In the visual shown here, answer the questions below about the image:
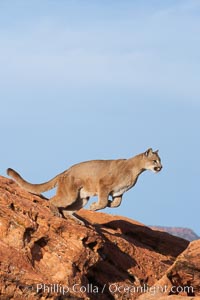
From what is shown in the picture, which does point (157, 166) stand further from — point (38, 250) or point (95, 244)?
point (38, 250)

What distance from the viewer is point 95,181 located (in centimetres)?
1992

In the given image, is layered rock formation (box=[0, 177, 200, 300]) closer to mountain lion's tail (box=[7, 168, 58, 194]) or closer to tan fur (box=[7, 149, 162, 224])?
mountain lion's tail (box=[7, 168, 58, 194])

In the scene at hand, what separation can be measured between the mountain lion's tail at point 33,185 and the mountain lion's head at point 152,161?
4.06m

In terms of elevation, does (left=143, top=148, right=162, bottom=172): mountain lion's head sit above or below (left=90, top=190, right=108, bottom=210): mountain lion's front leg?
above

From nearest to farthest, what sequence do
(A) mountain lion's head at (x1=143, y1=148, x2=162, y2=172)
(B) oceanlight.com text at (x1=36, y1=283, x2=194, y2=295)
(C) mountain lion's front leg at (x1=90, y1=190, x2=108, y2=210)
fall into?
(B) oceanlight.com text at (x1=36, y1=283, x2=194, y2=295) < (C) mountain lion's front leg at (x1=90, y1=190, x2=108, y2=210) < (A) mountain lion's head at (x1=143, y1=148, x2=162, y2=172)

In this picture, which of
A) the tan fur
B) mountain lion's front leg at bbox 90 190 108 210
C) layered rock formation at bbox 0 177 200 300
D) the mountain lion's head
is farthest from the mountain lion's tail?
the mountain lion's head

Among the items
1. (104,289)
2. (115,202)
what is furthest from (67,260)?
(115,202)

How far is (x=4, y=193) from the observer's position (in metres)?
15.8

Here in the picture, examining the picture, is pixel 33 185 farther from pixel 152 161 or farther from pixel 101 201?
pixel 152 161

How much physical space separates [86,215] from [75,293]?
7.32m

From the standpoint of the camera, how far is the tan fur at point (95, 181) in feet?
61.3

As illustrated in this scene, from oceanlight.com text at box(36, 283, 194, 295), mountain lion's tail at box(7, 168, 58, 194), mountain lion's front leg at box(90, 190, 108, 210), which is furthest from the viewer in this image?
mountain lion's front leg at box(90, 190, 108, 210)

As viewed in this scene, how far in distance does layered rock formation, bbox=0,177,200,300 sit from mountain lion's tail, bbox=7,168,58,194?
2.10ft

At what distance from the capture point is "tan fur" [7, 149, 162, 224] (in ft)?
61.3
